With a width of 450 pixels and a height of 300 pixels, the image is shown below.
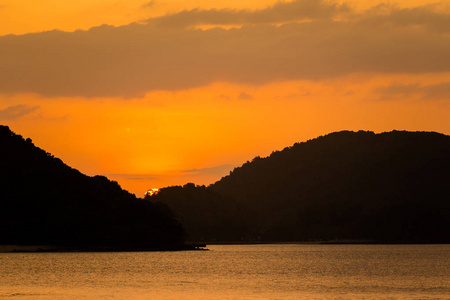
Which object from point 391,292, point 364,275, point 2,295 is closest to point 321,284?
point 391,292

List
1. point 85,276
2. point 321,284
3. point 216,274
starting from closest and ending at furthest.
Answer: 1. point 321,284
2. point 85,276
3. point 216,274

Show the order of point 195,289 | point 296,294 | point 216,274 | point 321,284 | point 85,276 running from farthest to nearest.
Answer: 1. point 216,274
2. point 85,276
3. point 321,284
4. point 195,289
5. point 296,294

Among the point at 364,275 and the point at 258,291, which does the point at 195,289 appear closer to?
the point at 258,291

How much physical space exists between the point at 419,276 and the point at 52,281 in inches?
2116

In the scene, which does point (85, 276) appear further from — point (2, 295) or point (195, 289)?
point (2, 295)

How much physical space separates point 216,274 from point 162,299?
4388 cm

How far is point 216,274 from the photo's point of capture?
4751 inches

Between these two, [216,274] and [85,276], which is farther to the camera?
[216,274]

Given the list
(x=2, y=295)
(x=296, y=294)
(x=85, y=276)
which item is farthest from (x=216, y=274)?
(x=2, y=295)

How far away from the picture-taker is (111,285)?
316ft

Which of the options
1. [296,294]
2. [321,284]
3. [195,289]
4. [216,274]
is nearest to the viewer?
[296,294]

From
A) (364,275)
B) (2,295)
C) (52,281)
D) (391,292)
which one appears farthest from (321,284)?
(2,295)

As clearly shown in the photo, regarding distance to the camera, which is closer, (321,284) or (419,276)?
(321,284)

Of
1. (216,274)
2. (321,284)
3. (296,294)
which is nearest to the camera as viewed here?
(296,294)
